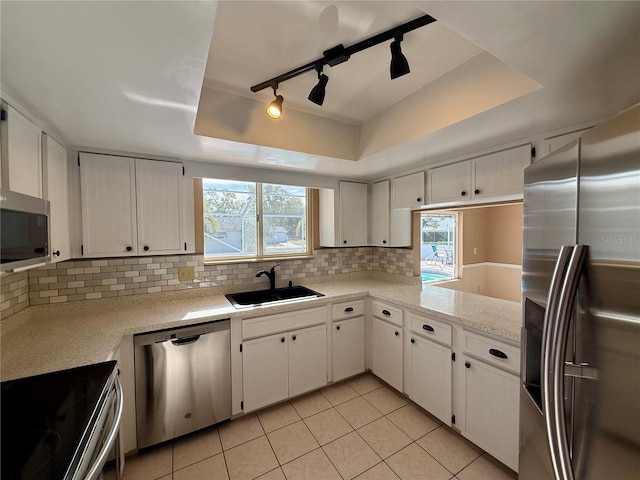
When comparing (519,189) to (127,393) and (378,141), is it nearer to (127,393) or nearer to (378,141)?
(378,141)

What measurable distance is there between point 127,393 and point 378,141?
8.29ft

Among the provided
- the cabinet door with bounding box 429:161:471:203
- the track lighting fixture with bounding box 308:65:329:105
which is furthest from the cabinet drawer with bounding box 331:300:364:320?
the track lighting fixture with bounding box 308:65:329:105

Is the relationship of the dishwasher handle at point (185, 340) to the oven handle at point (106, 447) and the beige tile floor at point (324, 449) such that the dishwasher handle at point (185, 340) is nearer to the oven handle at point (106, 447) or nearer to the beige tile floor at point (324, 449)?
the oven handle at point (106, 447)

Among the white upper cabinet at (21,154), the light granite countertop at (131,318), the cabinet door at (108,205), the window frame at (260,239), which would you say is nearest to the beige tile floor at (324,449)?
the light granite countertop at (131,318)

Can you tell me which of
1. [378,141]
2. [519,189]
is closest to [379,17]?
[378,141]

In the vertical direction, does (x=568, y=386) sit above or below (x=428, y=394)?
above

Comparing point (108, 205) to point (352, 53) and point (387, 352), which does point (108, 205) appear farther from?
point (387, 352)

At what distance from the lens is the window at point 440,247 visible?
12.4ft

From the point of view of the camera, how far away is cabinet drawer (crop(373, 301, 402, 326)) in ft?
7.72

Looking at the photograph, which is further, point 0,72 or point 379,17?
point 379,17

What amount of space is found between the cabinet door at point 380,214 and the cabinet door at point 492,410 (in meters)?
1.57

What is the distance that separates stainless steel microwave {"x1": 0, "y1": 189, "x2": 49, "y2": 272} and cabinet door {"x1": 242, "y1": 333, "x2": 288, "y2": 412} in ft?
4.54

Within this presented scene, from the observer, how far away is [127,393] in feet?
5.59

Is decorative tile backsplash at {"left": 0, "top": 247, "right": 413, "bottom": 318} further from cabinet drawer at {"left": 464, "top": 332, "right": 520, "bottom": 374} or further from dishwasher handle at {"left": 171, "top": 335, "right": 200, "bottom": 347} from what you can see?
cabinet drawer at {"left": 464, "top": 332, "right": 520, "bottom": 374}
